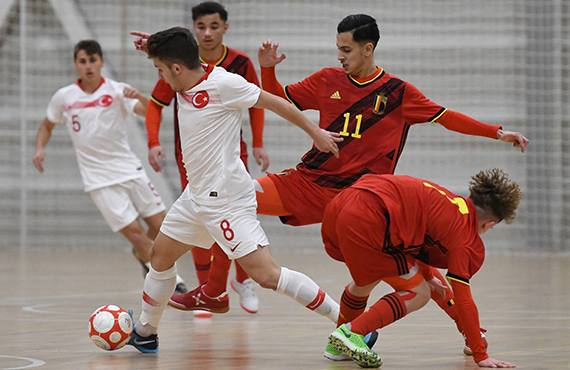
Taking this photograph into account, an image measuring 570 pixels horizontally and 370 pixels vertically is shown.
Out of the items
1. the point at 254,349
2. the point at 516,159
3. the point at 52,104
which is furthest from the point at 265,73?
the point at 516,159

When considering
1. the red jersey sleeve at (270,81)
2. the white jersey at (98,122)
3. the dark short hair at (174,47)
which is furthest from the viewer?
the white jersey at (98,122)

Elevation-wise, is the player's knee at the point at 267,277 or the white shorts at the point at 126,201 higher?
the player's knee at the point at 267,277

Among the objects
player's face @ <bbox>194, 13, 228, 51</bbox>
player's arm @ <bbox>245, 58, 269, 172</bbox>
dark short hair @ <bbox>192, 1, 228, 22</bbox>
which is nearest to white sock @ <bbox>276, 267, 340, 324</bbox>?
player's arm @ <bbox>245, 58, 269, 172</bbox>

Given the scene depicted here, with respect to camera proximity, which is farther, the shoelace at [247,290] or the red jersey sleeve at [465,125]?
the shoelace at [247,290]

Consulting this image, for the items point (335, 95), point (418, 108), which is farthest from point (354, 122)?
point (418, 108)

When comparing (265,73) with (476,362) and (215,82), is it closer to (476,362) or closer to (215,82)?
(215,82)

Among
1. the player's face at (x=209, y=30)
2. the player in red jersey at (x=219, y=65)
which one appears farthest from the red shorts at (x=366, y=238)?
the player's face at (x=209, y=30)

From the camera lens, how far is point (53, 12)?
40.8 ft

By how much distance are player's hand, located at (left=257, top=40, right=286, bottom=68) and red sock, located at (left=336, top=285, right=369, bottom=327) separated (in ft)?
3.93

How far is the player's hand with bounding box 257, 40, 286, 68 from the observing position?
449 cm

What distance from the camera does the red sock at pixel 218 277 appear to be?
5.07m

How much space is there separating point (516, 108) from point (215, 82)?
8.14m

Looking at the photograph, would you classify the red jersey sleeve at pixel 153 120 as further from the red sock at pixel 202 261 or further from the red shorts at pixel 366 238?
the red shorts at pixel 366 238

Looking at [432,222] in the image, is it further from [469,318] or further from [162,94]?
[162,94]
